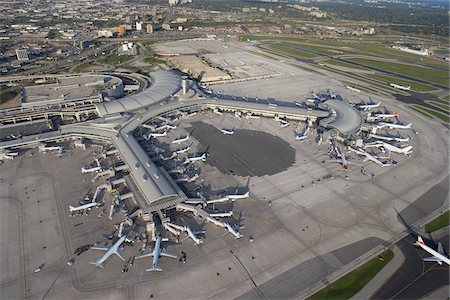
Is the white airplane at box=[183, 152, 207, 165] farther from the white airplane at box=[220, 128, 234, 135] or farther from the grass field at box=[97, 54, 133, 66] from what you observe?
the grass field at box=[97, 54, 133, 66]

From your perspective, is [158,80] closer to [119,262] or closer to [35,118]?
[35,118]

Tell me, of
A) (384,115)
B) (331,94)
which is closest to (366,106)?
(384,115)

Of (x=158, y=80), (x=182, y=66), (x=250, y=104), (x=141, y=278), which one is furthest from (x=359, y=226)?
(x=182, y=66)

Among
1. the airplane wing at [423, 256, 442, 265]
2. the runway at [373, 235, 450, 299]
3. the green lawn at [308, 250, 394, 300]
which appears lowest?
the runway at [373, 235, 450, 299]

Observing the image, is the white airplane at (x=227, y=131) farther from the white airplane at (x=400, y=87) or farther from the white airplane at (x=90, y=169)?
the white airplane at (x=400, y=87)

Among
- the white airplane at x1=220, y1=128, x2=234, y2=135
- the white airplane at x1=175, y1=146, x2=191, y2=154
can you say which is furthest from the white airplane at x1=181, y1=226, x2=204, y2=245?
the white airplane at x1=220, y1=128, x2=234, y2=135

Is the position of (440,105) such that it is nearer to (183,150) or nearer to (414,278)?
(414,278)
